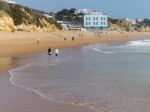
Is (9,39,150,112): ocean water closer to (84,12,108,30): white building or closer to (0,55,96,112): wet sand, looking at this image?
(0,55,96,112): wet sand

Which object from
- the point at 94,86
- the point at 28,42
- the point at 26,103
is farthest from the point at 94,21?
the point at 26,103

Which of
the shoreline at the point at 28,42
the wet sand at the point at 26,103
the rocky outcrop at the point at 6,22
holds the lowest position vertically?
the shoreline at the point at 28,42

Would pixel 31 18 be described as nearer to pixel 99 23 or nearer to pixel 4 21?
pixel 4 21

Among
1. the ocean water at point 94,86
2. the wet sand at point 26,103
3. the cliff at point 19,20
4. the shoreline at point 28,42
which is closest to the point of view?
the wet sand at point 26,103

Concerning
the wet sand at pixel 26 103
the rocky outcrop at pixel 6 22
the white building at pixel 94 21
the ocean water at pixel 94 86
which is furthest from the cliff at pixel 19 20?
the white building at pixel 94 21

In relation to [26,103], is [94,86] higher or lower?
lower

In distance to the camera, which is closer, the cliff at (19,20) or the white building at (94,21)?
the cliff at (19,20)

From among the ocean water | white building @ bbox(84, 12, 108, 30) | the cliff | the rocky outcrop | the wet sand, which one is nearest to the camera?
the wet sand

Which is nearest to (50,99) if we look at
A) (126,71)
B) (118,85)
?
(118,85)

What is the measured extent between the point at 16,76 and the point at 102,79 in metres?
3.67

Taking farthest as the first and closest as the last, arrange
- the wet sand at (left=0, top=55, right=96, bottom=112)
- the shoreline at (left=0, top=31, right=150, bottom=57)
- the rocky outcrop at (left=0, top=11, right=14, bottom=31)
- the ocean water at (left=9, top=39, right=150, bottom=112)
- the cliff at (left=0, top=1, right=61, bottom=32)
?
the cliff at (left=0, top=1, right=61, bottom=32), the rocky outcrop at (left=0, top=11, right=14, bottom=31), the shoreline at (left=0, top=31, right=150, bottom=57), the ocean water at (left=9, top=39, right=150, bottom=112), the wet sand at (left=0, top=55, right=96, bottom=112)

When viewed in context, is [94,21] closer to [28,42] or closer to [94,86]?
[28,42]

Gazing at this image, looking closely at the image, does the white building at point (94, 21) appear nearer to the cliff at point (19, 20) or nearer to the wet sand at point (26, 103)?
the cliff at point (19, 20)

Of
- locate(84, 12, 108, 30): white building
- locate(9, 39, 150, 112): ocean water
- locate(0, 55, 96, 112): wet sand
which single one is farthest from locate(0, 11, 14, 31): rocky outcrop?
locate(84, 12, 108, 30): white building
